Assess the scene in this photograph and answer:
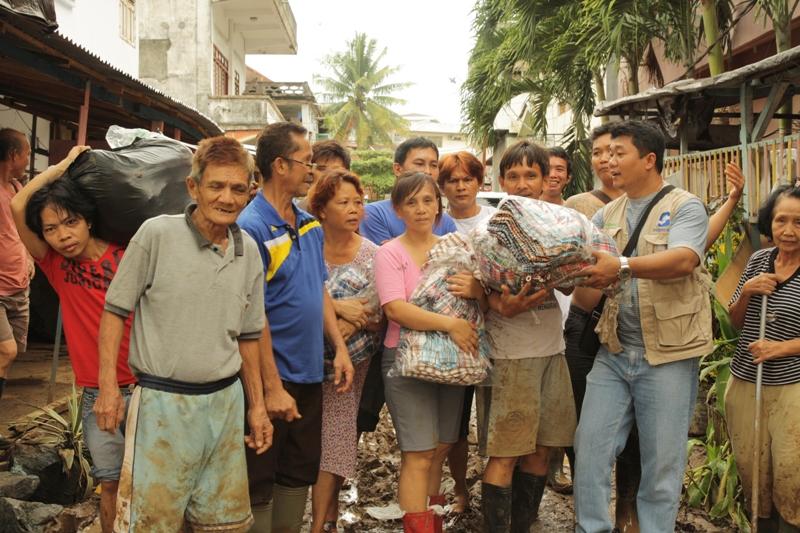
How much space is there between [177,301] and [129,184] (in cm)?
73

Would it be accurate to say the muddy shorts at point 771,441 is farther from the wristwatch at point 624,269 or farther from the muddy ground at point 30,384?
the muddy ground at point 30,384

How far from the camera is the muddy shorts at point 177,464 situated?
2676 millimetres

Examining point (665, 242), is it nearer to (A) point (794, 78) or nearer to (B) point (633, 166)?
(B) point (633, 166)

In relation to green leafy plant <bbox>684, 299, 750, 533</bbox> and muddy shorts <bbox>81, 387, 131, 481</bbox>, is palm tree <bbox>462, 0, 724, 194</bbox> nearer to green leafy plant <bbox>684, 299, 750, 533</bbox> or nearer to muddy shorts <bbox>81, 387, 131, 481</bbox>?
green leafy plant <bbox>684, 299, 750, 533</bbox>

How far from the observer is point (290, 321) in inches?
134

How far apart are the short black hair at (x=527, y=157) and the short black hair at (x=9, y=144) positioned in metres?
3.37

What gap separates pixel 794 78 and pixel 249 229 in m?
6.61

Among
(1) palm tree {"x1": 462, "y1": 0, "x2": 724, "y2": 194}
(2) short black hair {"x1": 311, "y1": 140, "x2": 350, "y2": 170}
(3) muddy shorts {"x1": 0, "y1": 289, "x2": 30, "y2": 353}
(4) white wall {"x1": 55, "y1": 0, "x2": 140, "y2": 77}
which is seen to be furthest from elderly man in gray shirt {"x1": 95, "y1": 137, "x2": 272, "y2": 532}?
(4) white wall {"x1": 55, "y1": 0, "x2": 140, "y2": 77}

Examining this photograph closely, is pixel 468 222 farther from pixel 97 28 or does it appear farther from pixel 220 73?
pixel 220 73

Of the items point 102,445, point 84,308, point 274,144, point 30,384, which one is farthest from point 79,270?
point 30,384

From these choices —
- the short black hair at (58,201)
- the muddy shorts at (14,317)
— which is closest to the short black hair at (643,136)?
the short black hair at (58,201)

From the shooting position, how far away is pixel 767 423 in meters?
3.64

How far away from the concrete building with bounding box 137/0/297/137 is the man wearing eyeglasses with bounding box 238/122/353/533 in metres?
17.0

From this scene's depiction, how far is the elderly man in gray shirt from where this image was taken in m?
2.69
